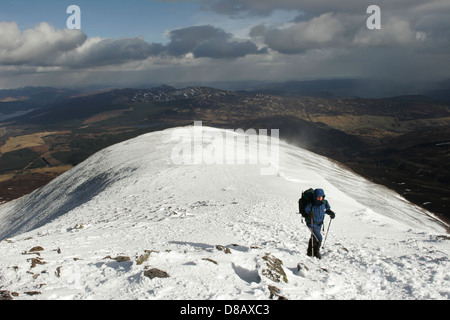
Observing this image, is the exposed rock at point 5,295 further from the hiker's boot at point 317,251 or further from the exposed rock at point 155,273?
the hiker's boot at point 317,251

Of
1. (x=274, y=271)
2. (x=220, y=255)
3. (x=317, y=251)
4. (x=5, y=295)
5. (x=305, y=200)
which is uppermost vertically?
(x=305, y=200)

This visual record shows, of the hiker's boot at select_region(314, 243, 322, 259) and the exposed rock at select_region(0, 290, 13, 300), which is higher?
the exposed rock at select_region(0, 290, 13, 300)

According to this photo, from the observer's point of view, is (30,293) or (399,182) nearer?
(30,293)

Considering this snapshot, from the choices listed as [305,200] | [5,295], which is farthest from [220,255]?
[5,295]

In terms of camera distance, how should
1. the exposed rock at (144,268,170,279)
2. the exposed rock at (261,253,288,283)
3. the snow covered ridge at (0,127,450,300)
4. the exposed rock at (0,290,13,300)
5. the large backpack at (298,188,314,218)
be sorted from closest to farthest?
the exposed rock at (0,290,13,300) → the snow covered ridge at (0,127,450,300) → the exposed rock at (144,268,170,279) → the exposed rock at (261,253,288,283) → the large backpack at (298,188,314,218)

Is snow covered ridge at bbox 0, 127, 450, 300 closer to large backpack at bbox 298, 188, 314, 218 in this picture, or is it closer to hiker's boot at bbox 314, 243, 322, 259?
hiker's boot at bbox 314, 243, 322, 259

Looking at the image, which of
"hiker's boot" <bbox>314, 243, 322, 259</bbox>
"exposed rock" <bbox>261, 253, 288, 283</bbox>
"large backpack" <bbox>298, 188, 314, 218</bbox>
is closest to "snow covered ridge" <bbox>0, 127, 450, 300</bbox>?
"exposed rock" <bbox>261, 253, 288, 283</bbox>

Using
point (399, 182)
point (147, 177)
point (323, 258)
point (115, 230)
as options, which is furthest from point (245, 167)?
point (399, 182)

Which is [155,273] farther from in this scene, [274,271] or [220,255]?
[274,271]

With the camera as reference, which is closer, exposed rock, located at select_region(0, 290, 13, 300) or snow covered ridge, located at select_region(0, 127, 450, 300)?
exposed rock, located at select_region(0, 290, 13, 300)
